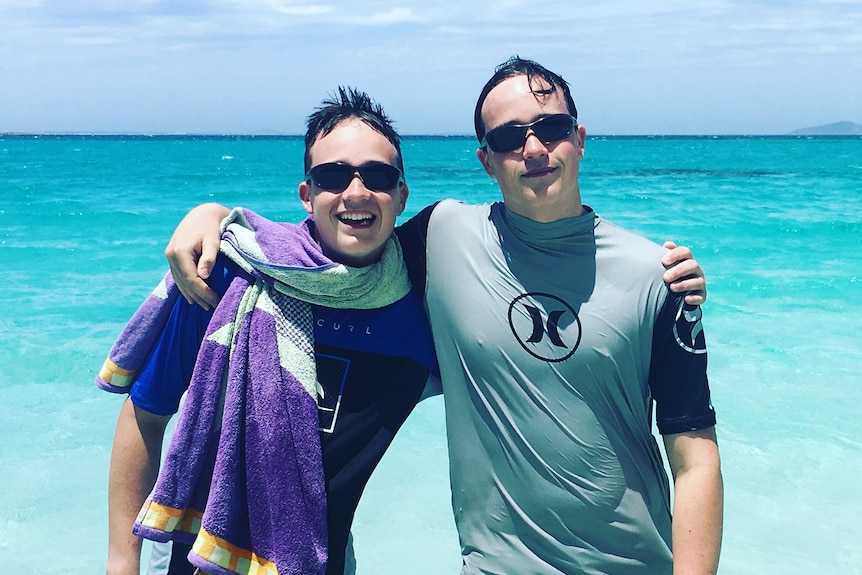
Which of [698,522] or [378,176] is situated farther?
[378,176]

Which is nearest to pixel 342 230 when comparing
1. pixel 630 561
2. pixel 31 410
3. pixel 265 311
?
pixel 265 311

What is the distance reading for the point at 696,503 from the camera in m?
2.04

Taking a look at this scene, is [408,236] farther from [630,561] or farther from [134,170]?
[134,170]

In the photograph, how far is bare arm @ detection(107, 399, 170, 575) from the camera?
2123 mm

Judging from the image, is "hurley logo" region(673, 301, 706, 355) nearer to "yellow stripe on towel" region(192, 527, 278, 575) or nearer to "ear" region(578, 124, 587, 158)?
"ear" region(578, 124, 587, 158)

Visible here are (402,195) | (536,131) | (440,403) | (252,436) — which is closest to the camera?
(252,436)

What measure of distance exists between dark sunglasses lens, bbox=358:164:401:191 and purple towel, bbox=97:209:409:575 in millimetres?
269

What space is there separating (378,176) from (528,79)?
533 mm

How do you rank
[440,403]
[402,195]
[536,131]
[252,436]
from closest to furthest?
1. [252,436]
2. [536,131]
3. [402,195]
4. [440,403]

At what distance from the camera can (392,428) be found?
223 cm

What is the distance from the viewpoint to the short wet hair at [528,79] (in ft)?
7.55

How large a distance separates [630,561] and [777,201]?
22408 millimetres

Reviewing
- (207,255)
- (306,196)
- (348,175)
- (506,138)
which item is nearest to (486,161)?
(506,138)

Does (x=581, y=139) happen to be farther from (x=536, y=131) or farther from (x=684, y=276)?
(x=684, y=276)
